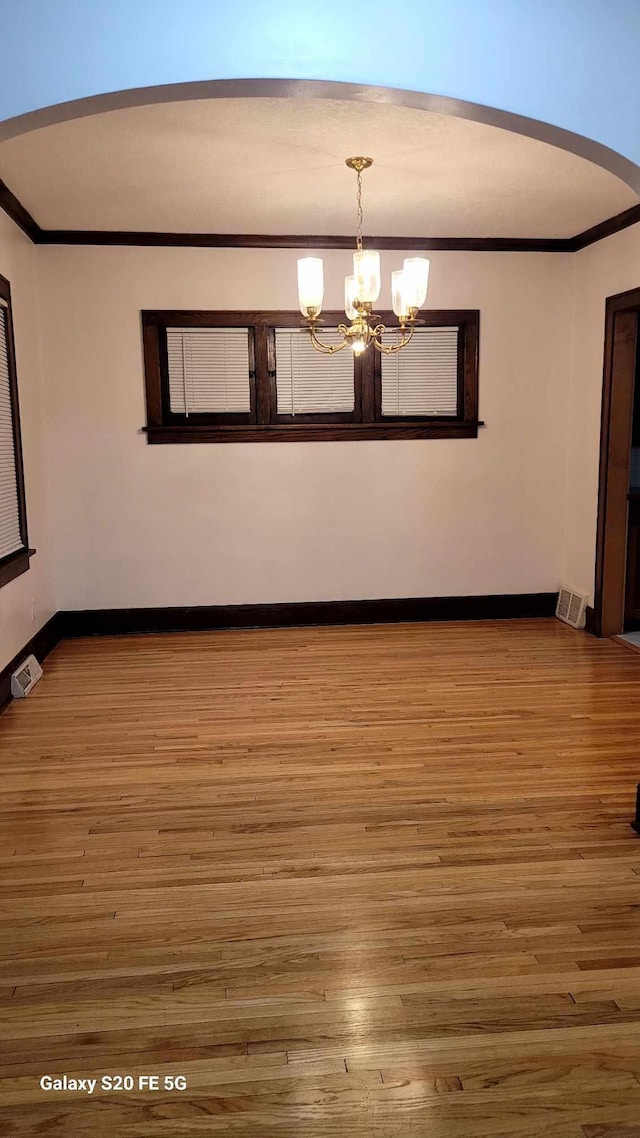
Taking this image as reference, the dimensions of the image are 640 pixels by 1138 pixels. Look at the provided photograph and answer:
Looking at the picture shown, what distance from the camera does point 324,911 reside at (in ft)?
7.99

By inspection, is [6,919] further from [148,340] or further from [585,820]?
[148,340]

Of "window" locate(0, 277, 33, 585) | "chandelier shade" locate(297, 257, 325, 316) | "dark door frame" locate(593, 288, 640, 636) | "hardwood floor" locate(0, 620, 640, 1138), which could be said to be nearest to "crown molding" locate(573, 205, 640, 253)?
"dark door frame" locate(593, 288, 640, 636)

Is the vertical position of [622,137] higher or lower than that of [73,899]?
higher

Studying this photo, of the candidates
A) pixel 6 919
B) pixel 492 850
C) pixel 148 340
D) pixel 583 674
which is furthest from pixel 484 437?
pixel 6 919

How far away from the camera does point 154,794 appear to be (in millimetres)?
3244

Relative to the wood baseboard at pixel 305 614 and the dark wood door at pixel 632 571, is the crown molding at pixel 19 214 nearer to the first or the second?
the wood baseboard at pixel 305 614

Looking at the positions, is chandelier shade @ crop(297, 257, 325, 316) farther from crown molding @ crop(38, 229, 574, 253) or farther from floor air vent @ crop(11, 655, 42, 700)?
floor air vent @ crop(11, 655, 42, 700)

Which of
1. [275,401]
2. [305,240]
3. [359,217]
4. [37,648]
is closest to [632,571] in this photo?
[275,401]

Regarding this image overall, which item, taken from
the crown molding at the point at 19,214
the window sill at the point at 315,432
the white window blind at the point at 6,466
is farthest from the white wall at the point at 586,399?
the white window blind at the point at 6,466

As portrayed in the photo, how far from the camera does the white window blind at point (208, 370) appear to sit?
5594 millimetres

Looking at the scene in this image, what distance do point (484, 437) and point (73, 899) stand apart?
173 inches

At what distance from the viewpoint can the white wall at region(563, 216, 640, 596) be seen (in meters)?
5.34

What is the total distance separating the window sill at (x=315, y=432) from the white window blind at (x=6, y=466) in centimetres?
109

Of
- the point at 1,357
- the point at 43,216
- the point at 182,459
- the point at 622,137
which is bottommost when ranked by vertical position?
the point at 182,459
